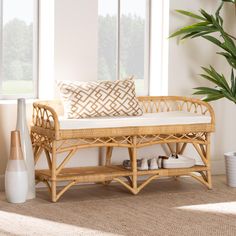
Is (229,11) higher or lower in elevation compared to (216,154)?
higher

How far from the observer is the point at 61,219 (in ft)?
15.2

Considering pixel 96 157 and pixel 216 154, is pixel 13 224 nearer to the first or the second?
pixel 96 157

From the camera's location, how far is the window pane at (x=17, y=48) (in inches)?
227

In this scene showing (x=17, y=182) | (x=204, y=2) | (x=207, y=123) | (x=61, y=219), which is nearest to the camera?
(x=61, y=219)

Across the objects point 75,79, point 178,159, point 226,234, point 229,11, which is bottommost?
point 226,234

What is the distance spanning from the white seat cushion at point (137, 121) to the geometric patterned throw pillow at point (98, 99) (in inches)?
3.9

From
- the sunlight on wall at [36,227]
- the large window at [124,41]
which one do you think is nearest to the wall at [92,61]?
the large window at [124,41]

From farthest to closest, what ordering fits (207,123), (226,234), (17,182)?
(207,123)
(17,182)
(226,234)

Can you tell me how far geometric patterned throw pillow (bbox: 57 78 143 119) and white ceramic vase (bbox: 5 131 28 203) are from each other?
53cm

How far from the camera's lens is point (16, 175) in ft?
16.7

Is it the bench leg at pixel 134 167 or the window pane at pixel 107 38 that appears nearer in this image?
the bench leg at pixel 134 167

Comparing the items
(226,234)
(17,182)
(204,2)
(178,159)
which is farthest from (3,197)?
(204,2)

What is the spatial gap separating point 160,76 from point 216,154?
871 millimetres

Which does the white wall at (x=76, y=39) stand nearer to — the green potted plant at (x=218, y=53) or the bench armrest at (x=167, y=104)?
the bench armrest at (x=167, y=104)
